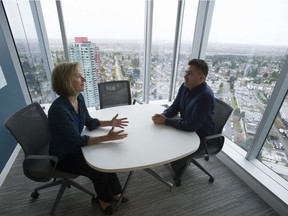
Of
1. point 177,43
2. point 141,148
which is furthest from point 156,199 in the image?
point 177,43

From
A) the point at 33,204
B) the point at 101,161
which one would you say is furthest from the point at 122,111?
the point at 33,204

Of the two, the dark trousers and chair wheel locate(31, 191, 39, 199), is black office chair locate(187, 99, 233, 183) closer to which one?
the dark trousers

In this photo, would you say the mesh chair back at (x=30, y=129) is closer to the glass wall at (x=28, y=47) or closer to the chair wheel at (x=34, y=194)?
the chair wheel at (x=34, y=194)

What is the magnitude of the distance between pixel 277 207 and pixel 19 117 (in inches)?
98.6

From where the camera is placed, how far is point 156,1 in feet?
8.95

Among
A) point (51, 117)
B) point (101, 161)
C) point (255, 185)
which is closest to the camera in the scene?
point (101, 161)

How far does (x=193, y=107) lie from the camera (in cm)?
156

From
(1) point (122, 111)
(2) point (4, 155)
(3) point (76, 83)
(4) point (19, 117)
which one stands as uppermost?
(3) point (76, 83)

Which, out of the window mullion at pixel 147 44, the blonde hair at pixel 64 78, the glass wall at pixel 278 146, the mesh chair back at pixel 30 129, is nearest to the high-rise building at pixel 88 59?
the window mullion at pixel 147 44

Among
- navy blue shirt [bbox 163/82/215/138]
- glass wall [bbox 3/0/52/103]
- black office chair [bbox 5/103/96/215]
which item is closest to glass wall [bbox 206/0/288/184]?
navy blue shirt [bbox 163/82/215/138]

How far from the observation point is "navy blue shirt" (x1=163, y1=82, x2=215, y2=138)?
57.9 inches

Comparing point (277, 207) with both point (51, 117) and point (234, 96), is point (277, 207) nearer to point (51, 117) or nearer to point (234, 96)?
point (234, 96)

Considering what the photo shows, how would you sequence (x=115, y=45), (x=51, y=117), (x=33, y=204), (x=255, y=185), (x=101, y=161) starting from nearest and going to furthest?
(x=101, y=161) → (x=51, y=117) → (x=33, y=204) → (x=255, y=185) → (x=115, y=45)

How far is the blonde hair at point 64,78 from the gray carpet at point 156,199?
3.72 ft
